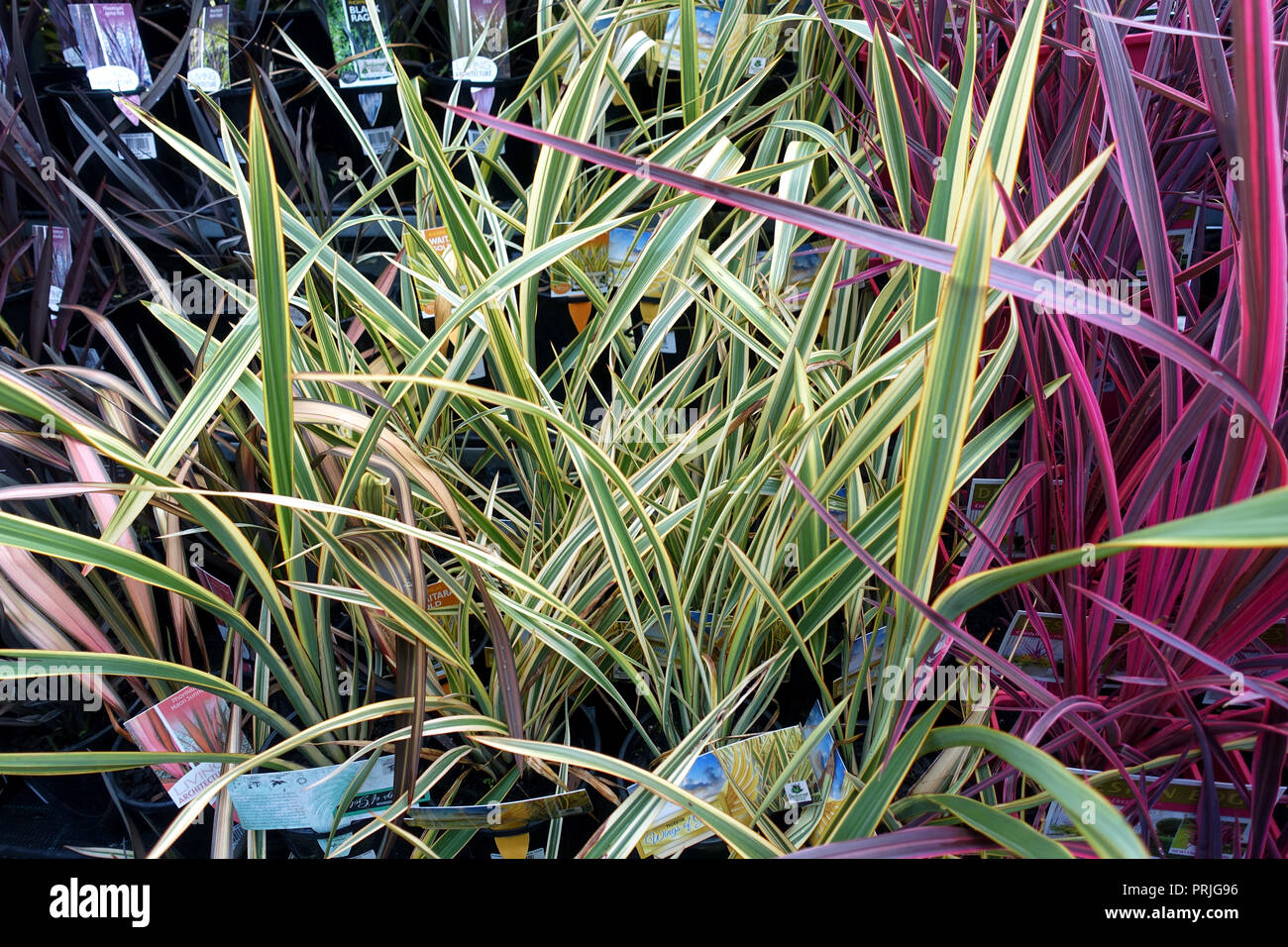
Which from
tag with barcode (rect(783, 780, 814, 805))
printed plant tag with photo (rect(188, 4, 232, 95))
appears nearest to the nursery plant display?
tag with barcode (rect(783, 780, 814, 805))

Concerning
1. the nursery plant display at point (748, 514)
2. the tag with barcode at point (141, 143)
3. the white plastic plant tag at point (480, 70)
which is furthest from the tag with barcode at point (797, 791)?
the tag with barcode at point (141, 143)

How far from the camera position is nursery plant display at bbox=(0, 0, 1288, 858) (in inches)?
14.8

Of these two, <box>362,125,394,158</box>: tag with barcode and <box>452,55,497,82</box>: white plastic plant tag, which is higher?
<box>452,55,497,82</box>: white plastic plant tag

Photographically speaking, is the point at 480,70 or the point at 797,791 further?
the point at 480,70

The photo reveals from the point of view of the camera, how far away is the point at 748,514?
0.56m

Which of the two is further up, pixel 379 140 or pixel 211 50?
pixel 211 50

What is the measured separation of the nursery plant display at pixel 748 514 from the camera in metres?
0.38

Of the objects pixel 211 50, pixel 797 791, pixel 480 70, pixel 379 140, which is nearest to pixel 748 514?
pixel 797 791

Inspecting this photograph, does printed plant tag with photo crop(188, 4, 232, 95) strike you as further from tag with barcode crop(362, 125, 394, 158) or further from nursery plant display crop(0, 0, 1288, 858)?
nursery plant display crop(0, 0, 1288, 858)

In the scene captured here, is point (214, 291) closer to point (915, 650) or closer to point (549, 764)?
point (549, 764)

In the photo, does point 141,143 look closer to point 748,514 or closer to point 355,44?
point 355,44

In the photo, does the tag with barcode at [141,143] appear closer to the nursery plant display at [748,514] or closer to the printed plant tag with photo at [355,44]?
the printed plant tag with photo at [355,44]

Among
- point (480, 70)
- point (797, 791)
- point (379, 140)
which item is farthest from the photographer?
point (379, 140)
